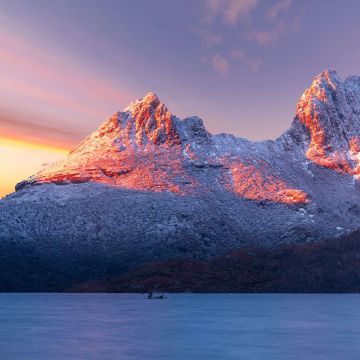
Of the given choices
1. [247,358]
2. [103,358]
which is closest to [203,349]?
[247,358]

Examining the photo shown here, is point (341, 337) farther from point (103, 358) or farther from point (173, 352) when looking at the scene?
point (103, 358)

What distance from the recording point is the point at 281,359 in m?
78.1

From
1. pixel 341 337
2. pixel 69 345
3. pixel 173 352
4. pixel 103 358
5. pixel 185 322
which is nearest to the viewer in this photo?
pixel 103 358

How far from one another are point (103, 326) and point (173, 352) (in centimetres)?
4404

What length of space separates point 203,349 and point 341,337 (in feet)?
93.2

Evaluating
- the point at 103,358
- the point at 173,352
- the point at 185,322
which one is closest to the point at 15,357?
the point at 103,358

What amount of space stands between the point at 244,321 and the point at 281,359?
7082 cm

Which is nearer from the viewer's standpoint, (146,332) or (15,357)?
(15,357)

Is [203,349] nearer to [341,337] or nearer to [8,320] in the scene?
[341,337]

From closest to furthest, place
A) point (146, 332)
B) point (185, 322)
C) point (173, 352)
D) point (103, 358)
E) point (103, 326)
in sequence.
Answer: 1. point (103, 358)
2. point (173, 352)
3. point (146, 332)
4. point (103, 326)
5. point (185, 322)

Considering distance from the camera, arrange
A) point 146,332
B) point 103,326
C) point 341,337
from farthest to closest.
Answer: point 103,326 → point 146,332 → point 341,337

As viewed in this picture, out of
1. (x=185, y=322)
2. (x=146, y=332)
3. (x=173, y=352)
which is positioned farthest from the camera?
(x=185, y=322)

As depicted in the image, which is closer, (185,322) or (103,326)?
(103,326)

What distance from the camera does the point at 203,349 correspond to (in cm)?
8912
